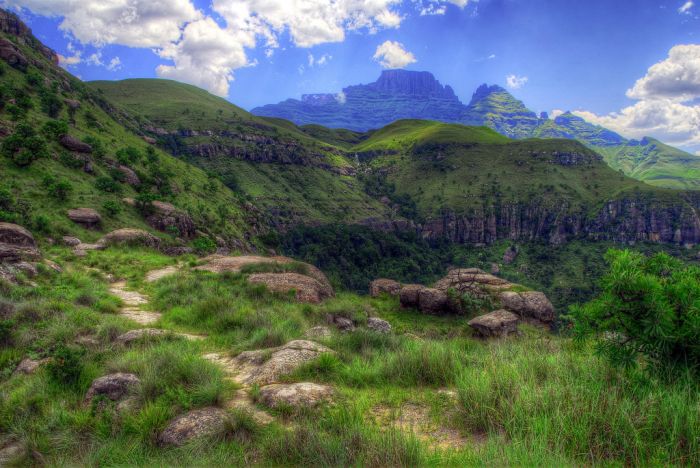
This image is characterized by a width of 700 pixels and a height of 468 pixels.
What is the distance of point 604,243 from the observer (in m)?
143

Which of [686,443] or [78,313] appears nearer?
[686,443]

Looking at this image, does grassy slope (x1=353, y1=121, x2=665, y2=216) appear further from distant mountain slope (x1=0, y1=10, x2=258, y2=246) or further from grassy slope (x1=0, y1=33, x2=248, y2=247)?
distant mountain slope (x1=0, y1=10, x2=258, y2=246)

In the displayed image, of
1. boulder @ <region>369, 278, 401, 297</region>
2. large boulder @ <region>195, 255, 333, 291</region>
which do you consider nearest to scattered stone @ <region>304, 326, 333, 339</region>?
large boulder @ <region>195, 255, 333, 291</region>

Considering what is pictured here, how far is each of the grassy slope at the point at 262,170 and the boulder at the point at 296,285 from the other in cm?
10081

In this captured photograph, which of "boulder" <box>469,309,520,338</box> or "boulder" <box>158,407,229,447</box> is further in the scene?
"boulder" <box>469,309,520,338</box>

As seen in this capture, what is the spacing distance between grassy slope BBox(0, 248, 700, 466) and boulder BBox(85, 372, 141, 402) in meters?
0.18

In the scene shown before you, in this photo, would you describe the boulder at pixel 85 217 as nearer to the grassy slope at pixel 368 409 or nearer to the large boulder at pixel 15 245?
the large boulder at pixel 15 245

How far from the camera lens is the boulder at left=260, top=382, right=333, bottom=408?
448 cm

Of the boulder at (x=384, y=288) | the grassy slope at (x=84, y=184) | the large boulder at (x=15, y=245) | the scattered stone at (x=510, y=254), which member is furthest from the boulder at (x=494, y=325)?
the scattered stone at (x=510, y=254)

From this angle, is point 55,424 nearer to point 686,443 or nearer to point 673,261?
point 686,443

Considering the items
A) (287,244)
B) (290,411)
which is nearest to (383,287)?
(290,411)

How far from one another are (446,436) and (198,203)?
5861 centimetres

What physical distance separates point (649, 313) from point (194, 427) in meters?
5.17

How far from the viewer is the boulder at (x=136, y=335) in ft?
22.3
